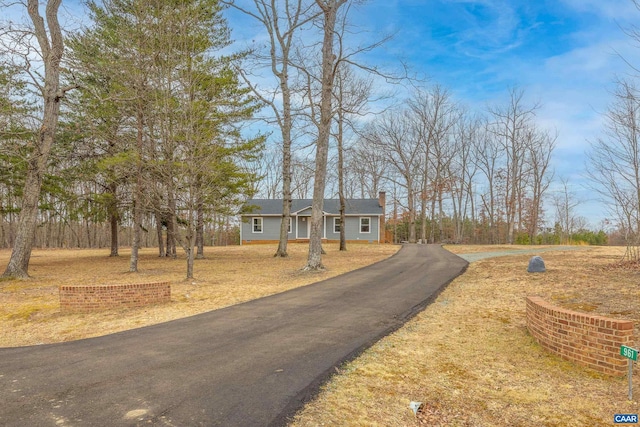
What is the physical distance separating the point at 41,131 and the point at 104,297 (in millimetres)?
7601

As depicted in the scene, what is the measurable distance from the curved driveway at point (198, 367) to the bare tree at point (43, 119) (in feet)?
27.3

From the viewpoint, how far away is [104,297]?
721cm

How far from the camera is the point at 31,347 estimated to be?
4891 mm

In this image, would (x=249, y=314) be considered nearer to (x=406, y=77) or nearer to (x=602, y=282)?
(x=602, y=282)

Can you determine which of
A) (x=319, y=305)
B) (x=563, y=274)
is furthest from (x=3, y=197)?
(x=563, y=274)

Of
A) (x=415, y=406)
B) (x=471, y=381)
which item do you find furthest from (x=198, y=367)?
(x=471, y=381)

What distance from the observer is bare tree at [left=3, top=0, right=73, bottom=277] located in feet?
37.2

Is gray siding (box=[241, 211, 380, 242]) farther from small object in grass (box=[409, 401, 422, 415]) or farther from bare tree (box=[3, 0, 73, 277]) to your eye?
small object in grass (box=[409, 401, 422, 415])

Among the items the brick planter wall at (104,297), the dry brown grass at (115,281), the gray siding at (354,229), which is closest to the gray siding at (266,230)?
the gray siding at (354,229)

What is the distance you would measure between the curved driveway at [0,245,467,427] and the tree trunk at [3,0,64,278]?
831 centimetres

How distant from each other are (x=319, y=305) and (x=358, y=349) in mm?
2517

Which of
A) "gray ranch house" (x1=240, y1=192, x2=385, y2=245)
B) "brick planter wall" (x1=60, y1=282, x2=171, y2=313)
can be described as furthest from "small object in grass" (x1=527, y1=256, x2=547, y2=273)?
"gray ranch house" (x1=240, y1=192, x2=385, y2=245)

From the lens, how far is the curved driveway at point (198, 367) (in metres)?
3.04

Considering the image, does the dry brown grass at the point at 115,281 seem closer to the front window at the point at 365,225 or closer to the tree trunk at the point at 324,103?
the tree trunk at the point at 324,103
